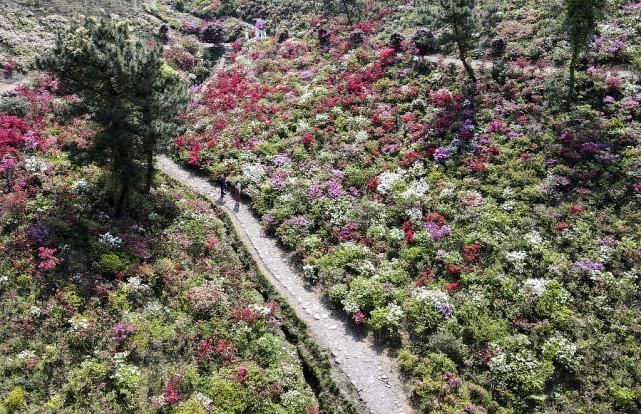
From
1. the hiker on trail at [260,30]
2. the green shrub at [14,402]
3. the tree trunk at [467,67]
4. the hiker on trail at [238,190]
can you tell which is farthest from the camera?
the hiker on trail at [260,30]

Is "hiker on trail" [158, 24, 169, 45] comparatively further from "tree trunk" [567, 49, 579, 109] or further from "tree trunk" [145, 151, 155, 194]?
"tree trunk" [567, 49, 579, 109]

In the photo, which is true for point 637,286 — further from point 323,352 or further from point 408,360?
point 323,352

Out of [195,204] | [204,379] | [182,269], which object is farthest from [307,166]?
[204,379]

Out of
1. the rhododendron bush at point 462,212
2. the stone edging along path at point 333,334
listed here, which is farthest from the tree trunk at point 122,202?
the rhododendron bush at point 462,212

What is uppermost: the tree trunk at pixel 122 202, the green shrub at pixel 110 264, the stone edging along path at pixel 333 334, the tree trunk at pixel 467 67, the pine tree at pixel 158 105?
the tree trunk at pixel 467 67

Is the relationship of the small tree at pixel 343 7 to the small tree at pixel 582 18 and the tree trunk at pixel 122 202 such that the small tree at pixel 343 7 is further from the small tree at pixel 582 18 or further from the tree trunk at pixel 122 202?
the tree trunk at pixel 122 202

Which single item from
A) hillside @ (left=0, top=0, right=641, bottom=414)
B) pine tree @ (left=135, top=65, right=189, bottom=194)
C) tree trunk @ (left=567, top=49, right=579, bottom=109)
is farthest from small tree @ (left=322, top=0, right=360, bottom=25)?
pine tree @ (left=135, top=65, right=189, bottom=194)
